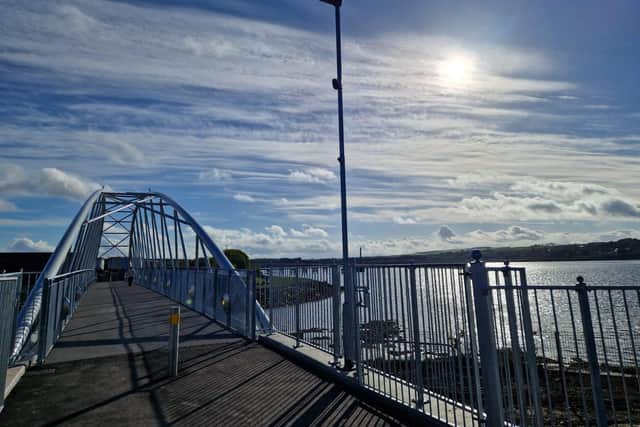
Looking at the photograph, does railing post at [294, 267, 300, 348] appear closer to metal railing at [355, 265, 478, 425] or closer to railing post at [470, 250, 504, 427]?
metal railing at [355, 265, 478, 425]

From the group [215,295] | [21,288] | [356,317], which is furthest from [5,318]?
[215,295]

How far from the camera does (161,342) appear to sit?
9375 mm

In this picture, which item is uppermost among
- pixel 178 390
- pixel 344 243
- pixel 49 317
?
pixel 344 243

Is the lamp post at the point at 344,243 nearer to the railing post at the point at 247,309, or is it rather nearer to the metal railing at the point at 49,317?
the railing post at the point at 247,309

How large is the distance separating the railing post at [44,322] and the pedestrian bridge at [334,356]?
0.03 meters

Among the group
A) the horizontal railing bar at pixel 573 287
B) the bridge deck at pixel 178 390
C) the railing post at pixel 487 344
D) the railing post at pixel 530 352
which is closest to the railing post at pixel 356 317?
the bridge deck at pixel 178 390

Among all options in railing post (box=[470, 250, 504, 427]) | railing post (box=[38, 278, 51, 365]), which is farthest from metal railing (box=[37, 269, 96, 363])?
railing post (box=[470, 250, 504, 427])

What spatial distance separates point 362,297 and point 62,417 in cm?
415

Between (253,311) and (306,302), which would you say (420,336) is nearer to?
(306,302)

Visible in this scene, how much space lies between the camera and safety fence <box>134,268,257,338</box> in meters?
10.2

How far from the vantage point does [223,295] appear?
12086 millimetres

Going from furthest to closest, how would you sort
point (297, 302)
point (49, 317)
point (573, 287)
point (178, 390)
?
point (297, 302) → point (49, 317) → point (178, 390) → point (573, 287)

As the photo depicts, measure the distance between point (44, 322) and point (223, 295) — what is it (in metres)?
4.94

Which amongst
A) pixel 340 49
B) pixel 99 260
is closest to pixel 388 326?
pixel 340 49
